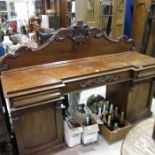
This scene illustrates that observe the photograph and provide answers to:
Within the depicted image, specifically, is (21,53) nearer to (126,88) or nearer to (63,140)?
(63,140)

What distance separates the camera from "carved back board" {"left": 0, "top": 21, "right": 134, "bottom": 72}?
1.51 m

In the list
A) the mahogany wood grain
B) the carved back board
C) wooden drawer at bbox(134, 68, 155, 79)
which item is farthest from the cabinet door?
the mahogany wood grain

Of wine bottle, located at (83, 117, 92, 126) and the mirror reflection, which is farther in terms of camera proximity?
the mirror reflection

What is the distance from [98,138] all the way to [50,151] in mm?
525

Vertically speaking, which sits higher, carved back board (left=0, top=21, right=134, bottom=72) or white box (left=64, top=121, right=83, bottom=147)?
carved back board (left=0, top=21, right=134, bottom=72)

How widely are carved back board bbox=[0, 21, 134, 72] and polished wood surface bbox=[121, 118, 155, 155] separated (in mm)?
929

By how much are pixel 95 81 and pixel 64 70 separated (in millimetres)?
292

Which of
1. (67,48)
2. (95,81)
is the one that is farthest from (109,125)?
(67,48)

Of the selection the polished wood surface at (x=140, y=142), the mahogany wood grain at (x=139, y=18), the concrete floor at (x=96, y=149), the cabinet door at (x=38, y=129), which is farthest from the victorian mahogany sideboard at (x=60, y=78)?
the mahogany wood grain at (x=139, y=18)

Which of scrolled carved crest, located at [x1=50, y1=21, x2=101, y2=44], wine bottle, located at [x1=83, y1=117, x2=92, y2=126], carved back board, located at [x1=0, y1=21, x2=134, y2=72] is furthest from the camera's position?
wine bottle, located at [x1=83, y1=117, x2=92, y2=126]

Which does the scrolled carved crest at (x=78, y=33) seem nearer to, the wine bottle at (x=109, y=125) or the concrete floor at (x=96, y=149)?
the wine bottle at (x=109, y=125)

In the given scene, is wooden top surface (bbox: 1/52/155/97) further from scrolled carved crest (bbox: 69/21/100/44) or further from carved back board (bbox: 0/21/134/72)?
scrolled carved crest (bbox: 69/21/100/44)

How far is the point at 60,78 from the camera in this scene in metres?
1.39

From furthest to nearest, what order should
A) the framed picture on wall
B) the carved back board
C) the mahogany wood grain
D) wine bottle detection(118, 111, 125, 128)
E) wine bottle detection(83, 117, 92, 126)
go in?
1. the framed picture on wall
2. the mahogany wood grain
3. wine bottle detection(118, 111, 125, 128)
4. wine bottle detection(83, 117, 92, 126)
5. the carved back board
